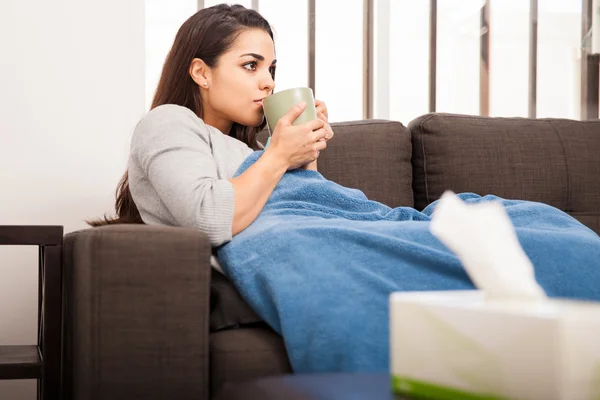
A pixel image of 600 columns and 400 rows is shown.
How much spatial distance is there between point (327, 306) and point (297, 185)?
1.41 feet

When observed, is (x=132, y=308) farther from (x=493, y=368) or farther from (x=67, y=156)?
(x=67, y=156)

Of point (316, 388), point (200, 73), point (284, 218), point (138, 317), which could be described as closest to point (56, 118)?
point (200, 73)

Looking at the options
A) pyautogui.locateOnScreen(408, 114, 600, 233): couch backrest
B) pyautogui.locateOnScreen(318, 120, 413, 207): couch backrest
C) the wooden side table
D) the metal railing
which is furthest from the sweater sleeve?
the metal railing

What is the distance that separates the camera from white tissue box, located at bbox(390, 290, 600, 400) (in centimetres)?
51

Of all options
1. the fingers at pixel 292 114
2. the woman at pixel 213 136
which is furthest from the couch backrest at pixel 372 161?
the fingers at pixel 292 114

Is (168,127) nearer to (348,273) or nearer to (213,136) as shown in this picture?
(213,136)

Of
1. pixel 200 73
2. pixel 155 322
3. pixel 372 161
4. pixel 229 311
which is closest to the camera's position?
pixel 155 322

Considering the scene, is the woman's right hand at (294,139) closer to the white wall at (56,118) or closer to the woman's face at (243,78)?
the woman's face at (243,78)

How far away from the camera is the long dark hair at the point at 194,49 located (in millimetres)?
1635

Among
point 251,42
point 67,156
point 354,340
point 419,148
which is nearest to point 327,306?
point 354,340

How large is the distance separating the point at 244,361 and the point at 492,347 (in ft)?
2.14

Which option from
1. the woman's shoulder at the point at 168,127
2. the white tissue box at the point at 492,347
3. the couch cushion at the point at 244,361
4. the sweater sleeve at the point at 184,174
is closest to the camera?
the white tissue box at the point at 492,347

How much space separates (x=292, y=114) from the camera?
142 cm

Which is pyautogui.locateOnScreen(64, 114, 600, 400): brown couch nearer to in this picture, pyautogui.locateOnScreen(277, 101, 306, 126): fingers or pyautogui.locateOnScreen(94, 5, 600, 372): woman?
pyautogui.locateOnScreen(94, 5, 600, 372): woman
